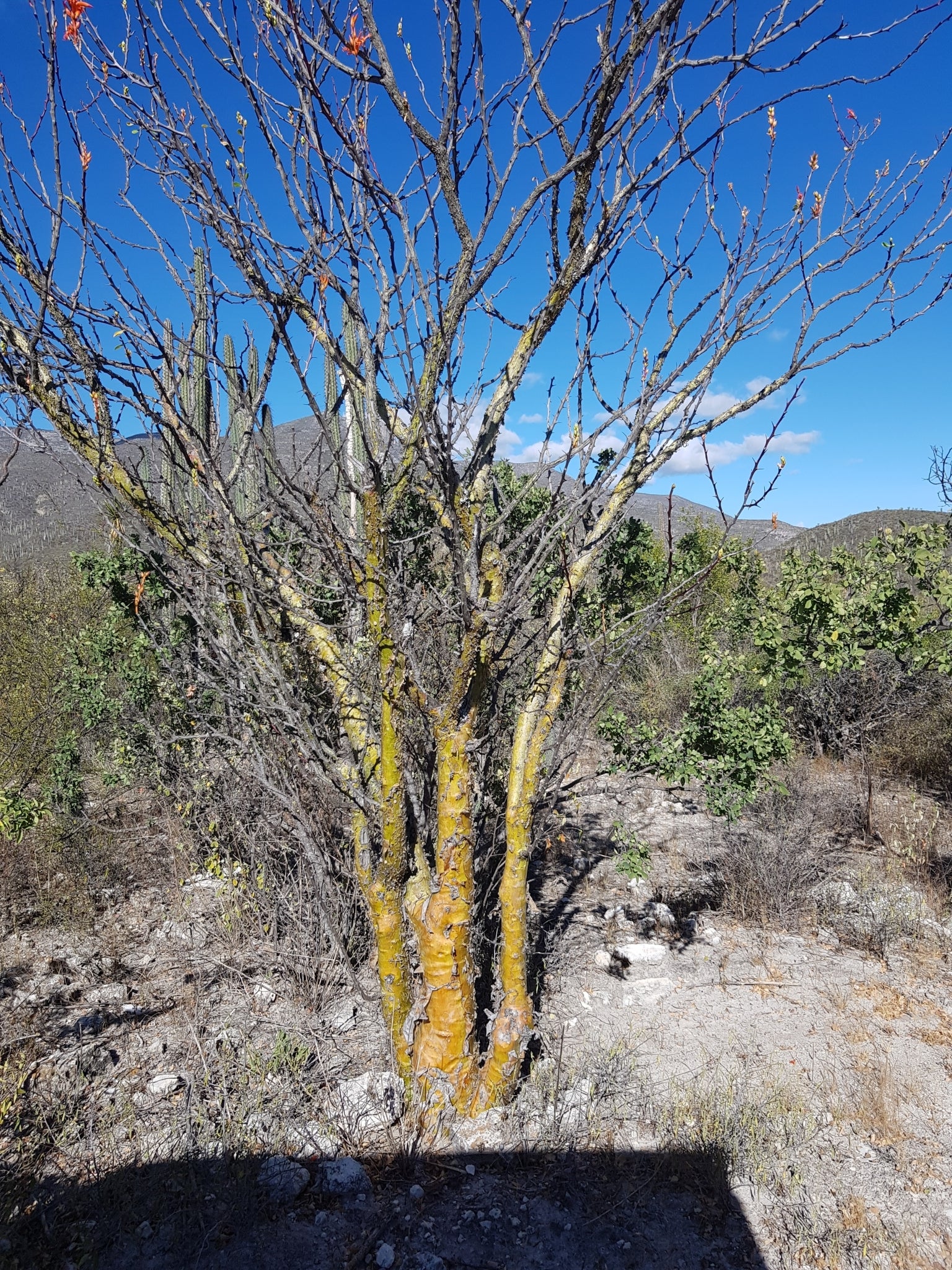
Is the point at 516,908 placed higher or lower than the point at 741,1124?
higher

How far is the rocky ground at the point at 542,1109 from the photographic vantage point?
7.57 ft

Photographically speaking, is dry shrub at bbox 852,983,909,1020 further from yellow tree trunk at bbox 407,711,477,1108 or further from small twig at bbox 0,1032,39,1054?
A: small twig at bbox 0,1032,39,1054

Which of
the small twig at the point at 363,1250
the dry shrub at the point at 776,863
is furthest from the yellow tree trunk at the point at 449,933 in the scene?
the dry shrub at the point at 776,863

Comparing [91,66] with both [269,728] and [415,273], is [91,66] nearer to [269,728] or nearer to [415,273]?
[415,273]

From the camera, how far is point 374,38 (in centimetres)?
171

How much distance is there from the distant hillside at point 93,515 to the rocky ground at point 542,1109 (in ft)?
7.73

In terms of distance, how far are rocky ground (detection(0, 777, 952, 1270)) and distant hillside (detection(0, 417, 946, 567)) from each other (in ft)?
7.73

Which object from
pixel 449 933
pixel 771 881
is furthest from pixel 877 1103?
pixel 449 933

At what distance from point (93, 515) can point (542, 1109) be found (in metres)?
4.10

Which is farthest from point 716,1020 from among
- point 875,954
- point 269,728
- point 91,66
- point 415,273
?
point 91,66

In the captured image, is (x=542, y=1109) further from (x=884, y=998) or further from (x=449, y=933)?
(x=884, y=998)

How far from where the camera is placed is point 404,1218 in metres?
2.38

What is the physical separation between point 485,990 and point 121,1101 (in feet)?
5.40

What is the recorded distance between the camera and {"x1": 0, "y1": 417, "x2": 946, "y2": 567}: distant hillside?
2555mm
